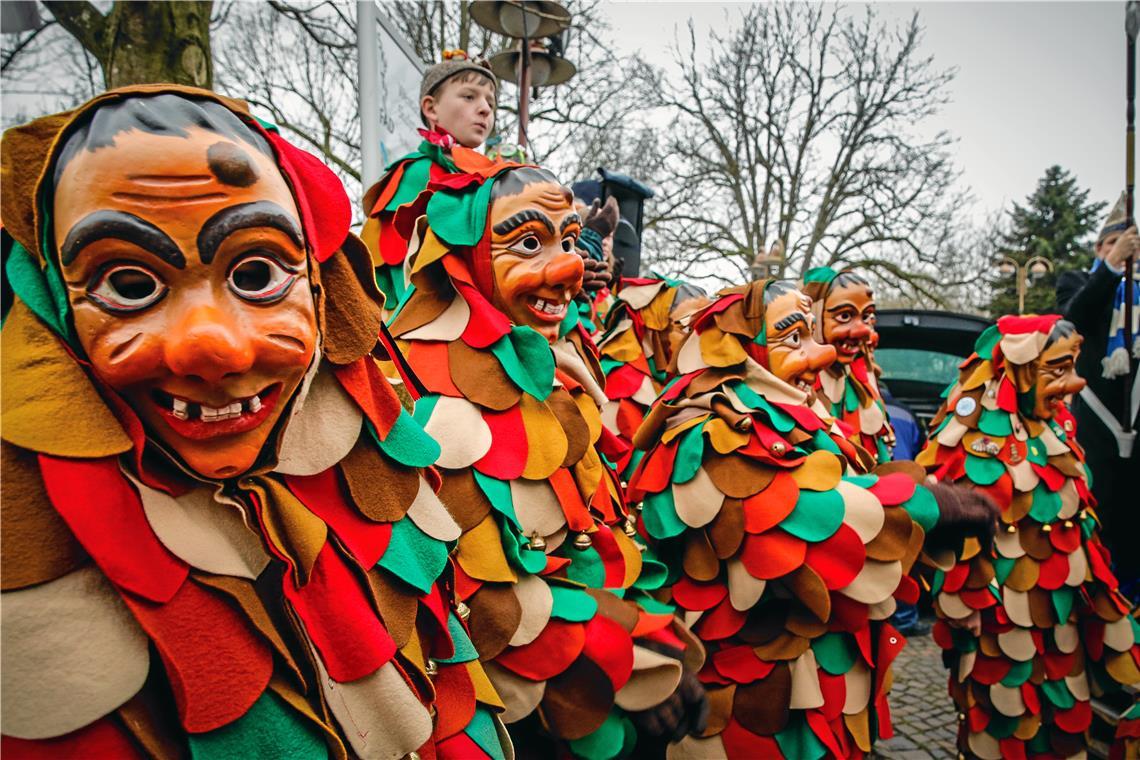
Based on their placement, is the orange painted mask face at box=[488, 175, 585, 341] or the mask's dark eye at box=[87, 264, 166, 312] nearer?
the mask's dark eye at box=[87, 264, 166, 312]

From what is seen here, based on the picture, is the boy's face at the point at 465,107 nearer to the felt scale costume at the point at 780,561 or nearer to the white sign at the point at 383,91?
the white sign at the point at 383,91

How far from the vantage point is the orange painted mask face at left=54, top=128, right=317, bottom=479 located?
33.1 inches

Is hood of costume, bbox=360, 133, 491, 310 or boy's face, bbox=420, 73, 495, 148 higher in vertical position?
boy's face, bbox=420, 73, 495, 148

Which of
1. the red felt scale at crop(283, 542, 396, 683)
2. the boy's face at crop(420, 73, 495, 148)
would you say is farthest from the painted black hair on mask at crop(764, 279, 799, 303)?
the red felt scale at crop(283, 542, 396, 683)

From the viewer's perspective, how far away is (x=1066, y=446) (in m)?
3.41

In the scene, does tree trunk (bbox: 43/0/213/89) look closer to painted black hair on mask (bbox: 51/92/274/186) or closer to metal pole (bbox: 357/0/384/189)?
metal pole (bbox: 357/0/384/189)

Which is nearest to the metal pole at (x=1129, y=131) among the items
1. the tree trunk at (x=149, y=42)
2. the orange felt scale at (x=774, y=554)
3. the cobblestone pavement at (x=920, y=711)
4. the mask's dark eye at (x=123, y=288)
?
the cobblestone pavement at (x=920, y=711)

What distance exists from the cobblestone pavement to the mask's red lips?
4506 mm

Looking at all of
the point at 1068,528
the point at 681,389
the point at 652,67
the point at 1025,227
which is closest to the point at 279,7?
the point at 681,389

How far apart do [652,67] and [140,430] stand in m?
16.2

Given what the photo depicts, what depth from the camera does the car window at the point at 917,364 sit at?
8219 millimetres

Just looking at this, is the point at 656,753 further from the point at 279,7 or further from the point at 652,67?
the point at 652,67

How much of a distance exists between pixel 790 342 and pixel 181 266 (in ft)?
7.15

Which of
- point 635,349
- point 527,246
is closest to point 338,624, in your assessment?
point 527,246
